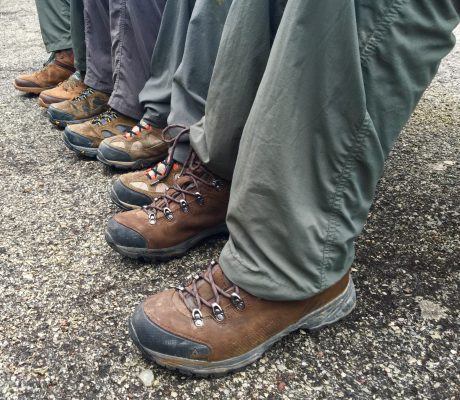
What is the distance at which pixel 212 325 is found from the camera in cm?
75

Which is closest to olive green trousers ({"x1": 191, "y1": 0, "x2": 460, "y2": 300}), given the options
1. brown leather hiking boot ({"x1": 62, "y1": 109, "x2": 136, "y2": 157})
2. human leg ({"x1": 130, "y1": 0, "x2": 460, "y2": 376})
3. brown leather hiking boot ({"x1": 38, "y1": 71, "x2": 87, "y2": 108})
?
human leg ({"x1": 130, "y1": 0, "x2": 460, "y2": 376})

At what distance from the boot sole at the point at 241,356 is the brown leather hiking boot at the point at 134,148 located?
2.24 ft

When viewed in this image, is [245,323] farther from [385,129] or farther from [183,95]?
[183,95]

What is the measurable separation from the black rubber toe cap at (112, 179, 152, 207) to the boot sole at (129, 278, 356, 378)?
1.38 ft

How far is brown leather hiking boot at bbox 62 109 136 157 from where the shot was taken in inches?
58.1

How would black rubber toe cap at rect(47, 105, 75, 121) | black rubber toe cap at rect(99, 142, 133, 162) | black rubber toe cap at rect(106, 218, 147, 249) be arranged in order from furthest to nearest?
black rubber toe cap at rect(47, 105, 75, 121)
black rubber toe cap at rect(99, 142, 133, 162)
black rubber toe cap at rect(106, 218, 147, 249)

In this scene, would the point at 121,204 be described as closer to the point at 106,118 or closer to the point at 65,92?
the point at 106,118

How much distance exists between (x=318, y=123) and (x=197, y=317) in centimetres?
36

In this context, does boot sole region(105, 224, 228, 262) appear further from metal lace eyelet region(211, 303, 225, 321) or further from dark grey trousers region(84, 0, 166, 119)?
dark grey trousers region(84, 0, 166, 119)

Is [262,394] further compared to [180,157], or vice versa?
[180,157]

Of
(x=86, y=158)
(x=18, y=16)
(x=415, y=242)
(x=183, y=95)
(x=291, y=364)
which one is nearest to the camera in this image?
(x=291, y=364)

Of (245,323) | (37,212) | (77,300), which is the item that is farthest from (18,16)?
(245,323)

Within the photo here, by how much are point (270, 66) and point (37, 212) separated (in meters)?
0.83

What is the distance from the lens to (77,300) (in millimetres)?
915
